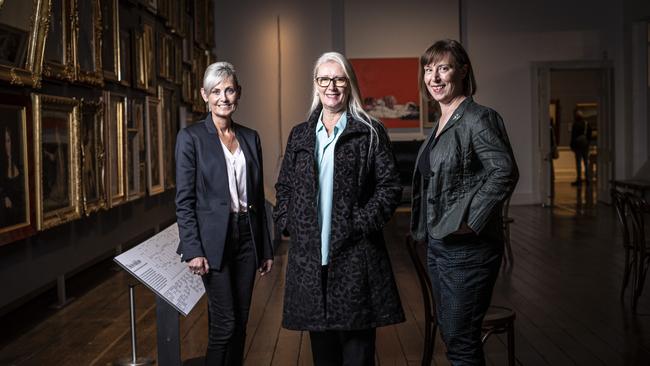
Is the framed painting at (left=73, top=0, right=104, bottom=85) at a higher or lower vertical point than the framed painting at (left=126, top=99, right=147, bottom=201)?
higher

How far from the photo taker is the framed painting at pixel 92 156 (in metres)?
8.42

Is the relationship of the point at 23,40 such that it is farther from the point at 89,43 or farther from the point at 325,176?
the point at 325,176

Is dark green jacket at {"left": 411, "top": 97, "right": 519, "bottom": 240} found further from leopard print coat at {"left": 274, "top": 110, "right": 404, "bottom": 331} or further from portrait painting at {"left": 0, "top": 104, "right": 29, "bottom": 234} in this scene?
portrait painting at {"left": 0, "top": 104, "right": 29, "bottom": 234}

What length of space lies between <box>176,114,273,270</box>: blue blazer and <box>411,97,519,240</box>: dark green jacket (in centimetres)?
112

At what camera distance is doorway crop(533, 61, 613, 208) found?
63.0ft

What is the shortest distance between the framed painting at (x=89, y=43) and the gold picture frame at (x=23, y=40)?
105 centimetres

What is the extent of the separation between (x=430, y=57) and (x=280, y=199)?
3.38 feet

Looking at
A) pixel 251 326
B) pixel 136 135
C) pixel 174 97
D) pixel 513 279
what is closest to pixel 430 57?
pixel 251 326

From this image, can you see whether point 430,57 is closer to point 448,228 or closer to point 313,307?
point 448,228

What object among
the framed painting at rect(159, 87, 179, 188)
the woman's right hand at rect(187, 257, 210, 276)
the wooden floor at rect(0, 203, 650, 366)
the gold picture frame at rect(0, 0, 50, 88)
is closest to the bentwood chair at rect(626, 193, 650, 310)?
the wooden floor at rect(0, 203, 650, 366)

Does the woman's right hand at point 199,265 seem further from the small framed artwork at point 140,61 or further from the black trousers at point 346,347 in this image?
the small framed artwork at point 140,61

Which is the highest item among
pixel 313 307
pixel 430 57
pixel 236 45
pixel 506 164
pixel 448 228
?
pixel 236 45

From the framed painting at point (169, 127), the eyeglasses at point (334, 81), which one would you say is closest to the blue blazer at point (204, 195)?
the eyeglasses at point (334, 81)

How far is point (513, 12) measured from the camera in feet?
63.9
